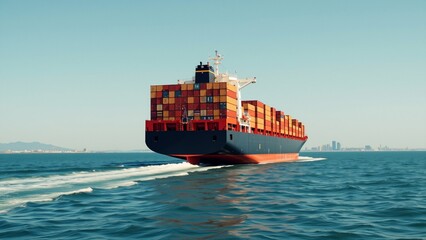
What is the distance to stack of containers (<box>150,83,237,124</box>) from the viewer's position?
166 feet

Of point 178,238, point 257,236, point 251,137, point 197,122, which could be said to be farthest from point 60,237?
point 251,137

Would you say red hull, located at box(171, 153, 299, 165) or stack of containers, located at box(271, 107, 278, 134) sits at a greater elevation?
stack of containers, located at box(271, 107, 278, 134)

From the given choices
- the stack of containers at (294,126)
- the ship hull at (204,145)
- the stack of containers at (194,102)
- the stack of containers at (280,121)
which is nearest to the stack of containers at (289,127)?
the stack of containers at (294,126)

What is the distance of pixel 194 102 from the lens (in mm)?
51781

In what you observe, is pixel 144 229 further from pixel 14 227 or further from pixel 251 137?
pixel 251 137

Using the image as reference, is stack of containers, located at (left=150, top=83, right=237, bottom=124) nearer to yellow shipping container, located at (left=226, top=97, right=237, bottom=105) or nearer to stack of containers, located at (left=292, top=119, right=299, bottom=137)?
yellow shipping container, located at (left=226, top=97, right=237, bottom=105)

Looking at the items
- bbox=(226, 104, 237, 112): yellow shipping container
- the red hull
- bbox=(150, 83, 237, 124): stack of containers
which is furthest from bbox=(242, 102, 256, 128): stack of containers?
bbox=(150, 83, 237, 124): stack of containers

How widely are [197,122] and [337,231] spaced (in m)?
37.4

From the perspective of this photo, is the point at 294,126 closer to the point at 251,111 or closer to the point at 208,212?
the point at 251,111

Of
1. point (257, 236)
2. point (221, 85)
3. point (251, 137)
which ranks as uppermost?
point (221, 85)

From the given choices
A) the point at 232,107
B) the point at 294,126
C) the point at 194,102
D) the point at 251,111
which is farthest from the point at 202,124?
the point at 294,126

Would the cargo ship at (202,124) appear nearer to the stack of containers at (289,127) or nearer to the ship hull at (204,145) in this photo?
the ship hull at (204,145)

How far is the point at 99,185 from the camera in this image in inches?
1072

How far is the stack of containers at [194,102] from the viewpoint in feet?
166
